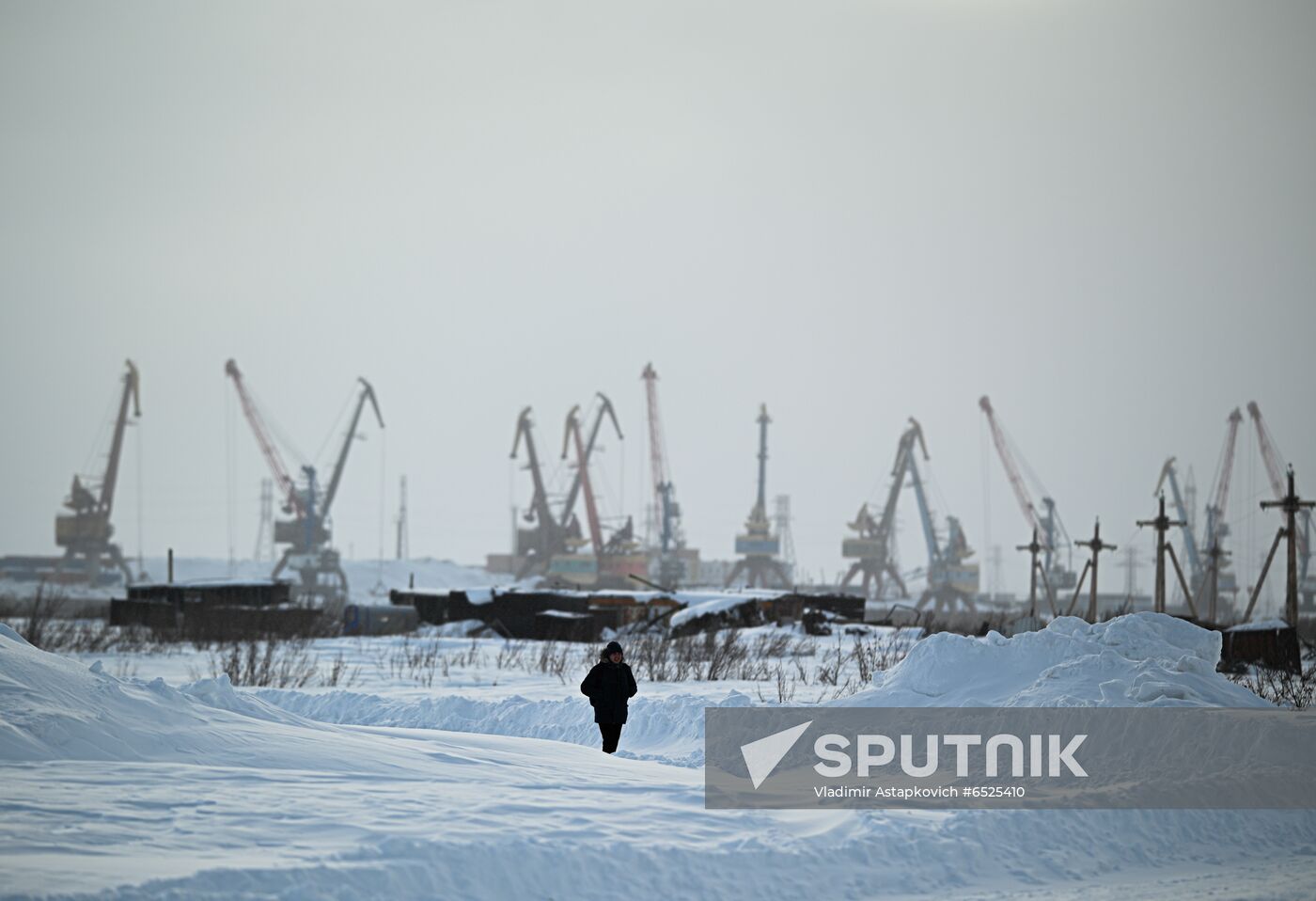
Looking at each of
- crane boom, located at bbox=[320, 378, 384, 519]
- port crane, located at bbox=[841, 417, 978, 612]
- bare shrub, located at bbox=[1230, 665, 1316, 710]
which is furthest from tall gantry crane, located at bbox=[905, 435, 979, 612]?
bare shrub, located at bbox=[1230, 665, 1316, 710]

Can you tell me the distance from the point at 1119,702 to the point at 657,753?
4251 mm

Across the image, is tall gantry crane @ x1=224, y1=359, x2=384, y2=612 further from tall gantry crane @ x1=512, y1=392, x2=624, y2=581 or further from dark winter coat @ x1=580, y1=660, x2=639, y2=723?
dark winter coat @ x1=580, y1=660, x2=639, y2=723

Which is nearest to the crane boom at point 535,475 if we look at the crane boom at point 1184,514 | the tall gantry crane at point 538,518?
the tall gantry crane at point 538,518

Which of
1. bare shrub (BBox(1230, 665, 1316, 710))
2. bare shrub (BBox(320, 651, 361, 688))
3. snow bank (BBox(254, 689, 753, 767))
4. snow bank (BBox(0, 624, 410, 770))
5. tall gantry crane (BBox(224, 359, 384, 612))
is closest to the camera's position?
snow bank (BBox(0, 624, 410, 770))

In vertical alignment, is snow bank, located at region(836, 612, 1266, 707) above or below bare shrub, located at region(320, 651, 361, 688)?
above

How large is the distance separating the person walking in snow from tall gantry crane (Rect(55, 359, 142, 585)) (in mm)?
87276

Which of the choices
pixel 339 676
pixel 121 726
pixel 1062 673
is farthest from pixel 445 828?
pixel 339 676

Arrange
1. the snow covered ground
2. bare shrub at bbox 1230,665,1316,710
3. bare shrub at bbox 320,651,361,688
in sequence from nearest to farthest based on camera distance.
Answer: the snow covered ground
bare shrub at bbox 1230,665,1316,710
bare shrub at bbox 320,651,361,688

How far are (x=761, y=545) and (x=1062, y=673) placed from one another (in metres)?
92.4

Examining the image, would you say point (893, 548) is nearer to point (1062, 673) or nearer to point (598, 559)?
point (598, 559)

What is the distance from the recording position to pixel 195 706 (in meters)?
8.50

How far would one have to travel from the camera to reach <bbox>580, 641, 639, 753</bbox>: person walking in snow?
33.3ft

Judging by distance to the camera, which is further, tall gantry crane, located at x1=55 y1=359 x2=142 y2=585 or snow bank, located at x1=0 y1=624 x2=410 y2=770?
tall gantry crane, located at x1=55 y1=359 x2=142 y2=585

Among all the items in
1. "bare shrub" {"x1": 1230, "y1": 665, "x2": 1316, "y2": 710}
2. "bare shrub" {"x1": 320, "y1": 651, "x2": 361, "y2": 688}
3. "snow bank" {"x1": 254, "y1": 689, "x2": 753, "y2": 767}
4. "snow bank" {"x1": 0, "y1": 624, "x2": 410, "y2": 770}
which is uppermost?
"snow bank" {"x1": 0, "y1": 624, "x2": 410, "y2": 770}
